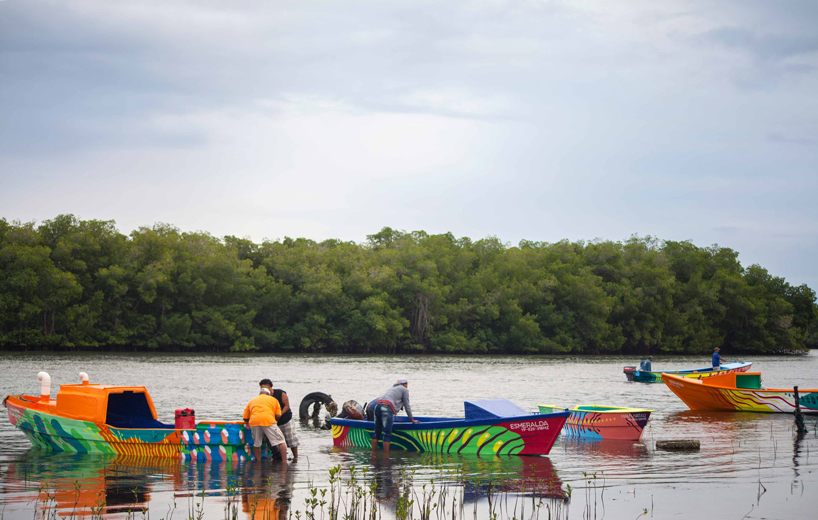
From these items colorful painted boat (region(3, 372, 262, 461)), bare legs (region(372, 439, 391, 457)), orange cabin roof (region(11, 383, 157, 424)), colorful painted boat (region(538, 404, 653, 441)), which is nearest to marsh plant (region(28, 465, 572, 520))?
colorful painted boat (region(3, 372, 262, 461))

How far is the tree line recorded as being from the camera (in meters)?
81.5

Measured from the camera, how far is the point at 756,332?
107875 millimetres

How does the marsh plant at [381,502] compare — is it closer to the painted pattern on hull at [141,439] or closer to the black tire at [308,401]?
the painted pattern on hull at [141,439]

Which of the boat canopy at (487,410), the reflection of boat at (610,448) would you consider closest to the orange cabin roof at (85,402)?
the boat canopy at (487,410)

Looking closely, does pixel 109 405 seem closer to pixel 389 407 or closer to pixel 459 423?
pixel 389 407

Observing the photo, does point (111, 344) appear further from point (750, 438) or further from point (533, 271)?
point (750, 438)

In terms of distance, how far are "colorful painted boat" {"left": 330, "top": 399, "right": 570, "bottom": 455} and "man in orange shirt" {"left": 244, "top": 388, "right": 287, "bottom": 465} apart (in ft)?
10.4

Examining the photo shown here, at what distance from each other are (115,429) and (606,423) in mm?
12238

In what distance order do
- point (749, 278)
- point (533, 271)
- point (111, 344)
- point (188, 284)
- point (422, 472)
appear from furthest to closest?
1. point (749, 278)
2. point (533, 271)
3. point (188, 284)
4. point (111, 344)
5. point (422, 472)

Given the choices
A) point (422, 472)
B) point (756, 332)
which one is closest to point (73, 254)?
point (422, 472)

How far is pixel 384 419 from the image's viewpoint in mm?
16875

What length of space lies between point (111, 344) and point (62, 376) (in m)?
43.8

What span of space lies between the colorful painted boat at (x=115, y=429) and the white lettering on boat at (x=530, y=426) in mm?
5812

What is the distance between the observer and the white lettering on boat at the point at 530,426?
15.9 m
